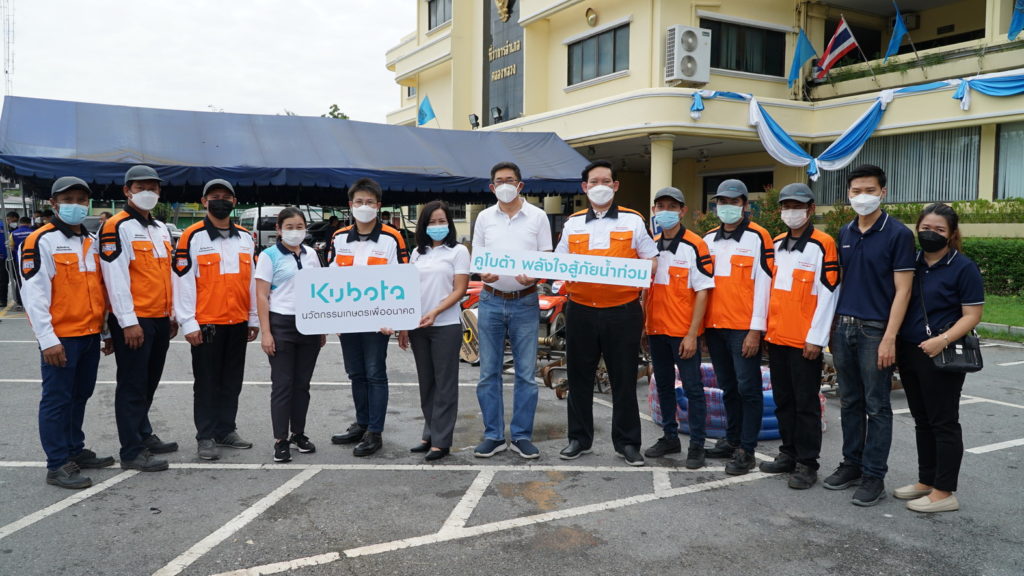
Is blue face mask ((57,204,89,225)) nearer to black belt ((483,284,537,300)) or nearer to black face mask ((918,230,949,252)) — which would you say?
black belt ((483,284,537,300))

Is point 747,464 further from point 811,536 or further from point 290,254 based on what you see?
point 290,254

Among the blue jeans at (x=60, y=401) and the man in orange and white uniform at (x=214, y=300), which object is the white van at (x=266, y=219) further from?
the blue jeans at (x=60, y=401)

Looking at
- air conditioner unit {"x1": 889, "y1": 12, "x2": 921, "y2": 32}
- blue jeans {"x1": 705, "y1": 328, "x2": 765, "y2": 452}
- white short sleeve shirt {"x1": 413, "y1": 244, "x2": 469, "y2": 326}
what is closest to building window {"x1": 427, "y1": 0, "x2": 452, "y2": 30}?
air conditioner unit {"x1": 889, "y1": 12, "x2": 921, "y2": 32}

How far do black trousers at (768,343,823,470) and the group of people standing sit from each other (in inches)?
0.5

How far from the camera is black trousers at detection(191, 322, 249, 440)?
17.5 ft

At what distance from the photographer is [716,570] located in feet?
11.5

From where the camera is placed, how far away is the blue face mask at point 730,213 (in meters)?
5.12

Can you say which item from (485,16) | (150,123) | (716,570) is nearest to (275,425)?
(716,570)

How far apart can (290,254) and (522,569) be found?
2981 millimetres

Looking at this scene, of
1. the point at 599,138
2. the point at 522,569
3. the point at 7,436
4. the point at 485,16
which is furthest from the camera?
the point at 485,16

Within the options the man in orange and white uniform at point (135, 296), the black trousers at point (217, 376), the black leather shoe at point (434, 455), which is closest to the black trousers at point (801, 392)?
the black leather shoe at point (434, 455)

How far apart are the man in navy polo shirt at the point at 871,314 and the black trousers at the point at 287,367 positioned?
367 cm

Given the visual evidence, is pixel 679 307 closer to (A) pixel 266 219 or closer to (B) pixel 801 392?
(B) pixel 801 392

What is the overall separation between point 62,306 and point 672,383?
13.9 ft
